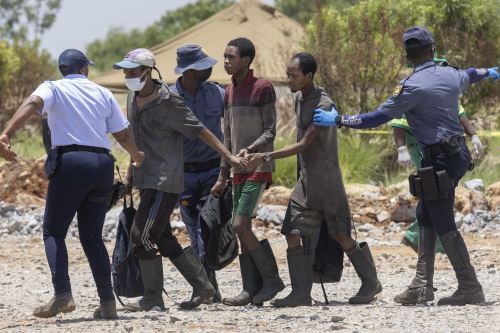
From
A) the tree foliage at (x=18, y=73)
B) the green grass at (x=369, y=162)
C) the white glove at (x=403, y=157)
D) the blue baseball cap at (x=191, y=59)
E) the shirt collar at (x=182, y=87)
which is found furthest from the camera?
the tree foliage at (x=18, y=73)

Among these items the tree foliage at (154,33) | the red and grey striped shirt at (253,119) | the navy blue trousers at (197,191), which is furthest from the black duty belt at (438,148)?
the tree foliage at (154,33)

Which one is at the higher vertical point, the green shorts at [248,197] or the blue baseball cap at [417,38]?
the blue baseball cap at [417,38]

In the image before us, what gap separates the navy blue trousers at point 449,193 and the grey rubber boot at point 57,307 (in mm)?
2261

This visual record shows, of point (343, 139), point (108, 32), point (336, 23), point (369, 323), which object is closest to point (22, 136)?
point (336, 23)

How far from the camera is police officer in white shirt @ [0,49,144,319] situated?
7.42 meters

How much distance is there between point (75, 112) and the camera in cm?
745

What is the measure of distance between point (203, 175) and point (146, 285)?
2.96 feet

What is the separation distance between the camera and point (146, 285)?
8312 mm

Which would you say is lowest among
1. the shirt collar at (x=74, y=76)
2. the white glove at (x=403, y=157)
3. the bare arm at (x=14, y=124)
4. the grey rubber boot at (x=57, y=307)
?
the grey rubber boot at (x=57, y=307)

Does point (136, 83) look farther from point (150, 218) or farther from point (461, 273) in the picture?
point (461, 273)

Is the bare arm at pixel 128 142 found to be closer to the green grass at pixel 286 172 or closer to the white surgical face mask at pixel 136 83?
the white surgical face mask at pixel 136 83

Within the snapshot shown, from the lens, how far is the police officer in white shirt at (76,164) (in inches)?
292

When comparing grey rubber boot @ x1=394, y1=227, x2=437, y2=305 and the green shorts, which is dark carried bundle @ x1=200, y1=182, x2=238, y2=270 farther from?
grey rubber boot @ x1=394, y1=227, x2=437, y2=305

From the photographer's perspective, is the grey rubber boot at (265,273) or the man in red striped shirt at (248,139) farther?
the grey rubber boot at (265,273)
